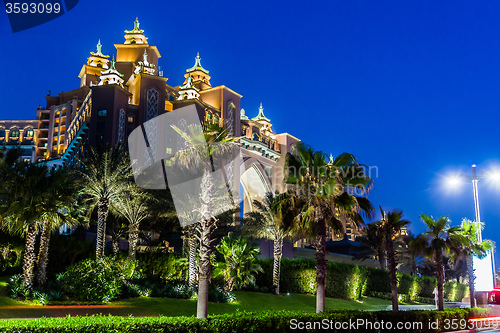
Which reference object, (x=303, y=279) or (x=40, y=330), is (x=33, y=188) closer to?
(x=40, y=330)

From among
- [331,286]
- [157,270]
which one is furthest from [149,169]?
[331,286]

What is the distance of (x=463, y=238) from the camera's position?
25922 millimetres

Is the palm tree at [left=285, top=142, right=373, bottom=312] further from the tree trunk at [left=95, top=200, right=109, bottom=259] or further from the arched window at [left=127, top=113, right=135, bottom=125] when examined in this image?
the arched window at [left=127, top=113, right=135, bottom=125]

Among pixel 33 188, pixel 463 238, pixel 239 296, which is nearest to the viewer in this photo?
pixel 33 188

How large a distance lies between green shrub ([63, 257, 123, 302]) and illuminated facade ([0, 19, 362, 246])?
16.7 meters

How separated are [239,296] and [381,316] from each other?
17.1m

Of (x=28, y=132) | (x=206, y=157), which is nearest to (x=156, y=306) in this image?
(x=206, y=157)

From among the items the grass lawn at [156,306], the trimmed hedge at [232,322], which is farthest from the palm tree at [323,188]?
the grass lawn at [156,306]

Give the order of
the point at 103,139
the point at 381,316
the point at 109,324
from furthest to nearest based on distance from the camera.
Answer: the point at 103,139, the point at 381,316, the point at 109,324

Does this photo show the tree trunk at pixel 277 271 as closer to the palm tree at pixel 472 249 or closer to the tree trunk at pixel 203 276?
the palm tree at pixel 472 249

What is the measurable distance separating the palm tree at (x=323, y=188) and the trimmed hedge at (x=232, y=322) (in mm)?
3215

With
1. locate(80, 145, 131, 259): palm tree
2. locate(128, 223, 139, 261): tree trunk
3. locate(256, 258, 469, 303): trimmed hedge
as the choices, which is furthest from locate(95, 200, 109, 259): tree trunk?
locate(256, 258, 469, 303): trimmed hedge

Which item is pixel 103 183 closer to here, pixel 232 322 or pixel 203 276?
pixel 203 276

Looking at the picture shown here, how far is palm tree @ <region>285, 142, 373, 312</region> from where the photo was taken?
18.2 m
